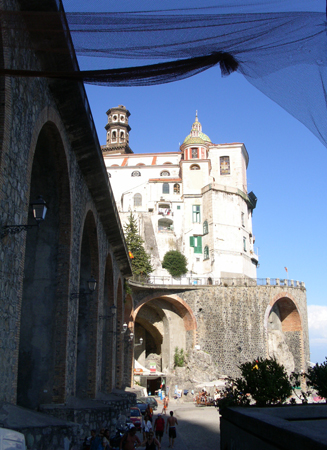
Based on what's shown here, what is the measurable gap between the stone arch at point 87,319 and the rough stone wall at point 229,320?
23754 millimetres

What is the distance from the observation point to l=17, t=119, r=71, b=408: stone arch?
920 cm

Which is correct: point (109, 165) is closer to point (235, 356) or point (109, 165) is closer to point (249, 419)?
point (235, 356)

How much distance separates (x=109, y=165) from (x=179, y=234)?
16564 millimetres

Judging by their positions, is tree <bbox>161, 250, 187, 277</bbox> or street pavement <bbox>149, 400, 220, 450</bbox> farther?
tree <bbox>161, 250, 187, 277</bbox>

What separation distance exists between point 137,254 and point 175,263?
14.2 feet

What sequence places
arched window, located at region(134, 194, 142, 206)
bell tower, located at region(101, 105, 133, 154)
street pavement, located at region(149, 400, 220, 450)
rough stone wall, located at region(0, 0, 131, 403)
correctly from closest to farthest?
rough stone wall, located at region(0, 0, 131, 403) < street pavement, located at region(149, 400, 220, 450) < arched window, located at region(134, 194, 142, 206) < bell tower, located at region(101, 105, 133, 154)

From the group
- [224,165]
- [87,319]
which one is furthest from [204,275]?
[87,319]

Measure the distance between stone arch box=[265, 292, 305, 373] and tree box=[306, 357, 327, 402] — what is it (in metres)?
29.4

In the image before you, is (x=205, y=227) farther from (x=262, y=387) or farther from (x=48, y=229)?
(x=48, y=229)

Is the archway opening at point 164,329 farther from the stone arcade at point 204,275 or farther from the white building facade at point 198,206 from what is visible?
the white building facade at point 198,206

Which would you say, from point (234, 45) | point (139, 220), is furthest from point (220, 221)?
point (234, 45)

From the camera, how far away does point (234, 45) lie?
173 inches

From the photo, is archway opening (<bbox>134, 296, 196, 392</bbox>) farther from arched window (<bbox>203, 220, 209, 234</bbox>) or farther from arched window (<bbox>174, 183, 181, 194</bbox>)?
arched window (<bbox>174, 183, 181, 194</bbox>)

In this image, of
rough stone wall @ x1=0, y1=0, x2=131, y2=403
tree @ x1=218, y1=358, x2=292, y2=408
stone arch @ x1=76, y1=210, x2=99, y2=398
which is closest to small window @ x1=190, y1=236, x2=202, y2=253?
stone arch @ x1=76, y1=210, x2=99, y2=398
